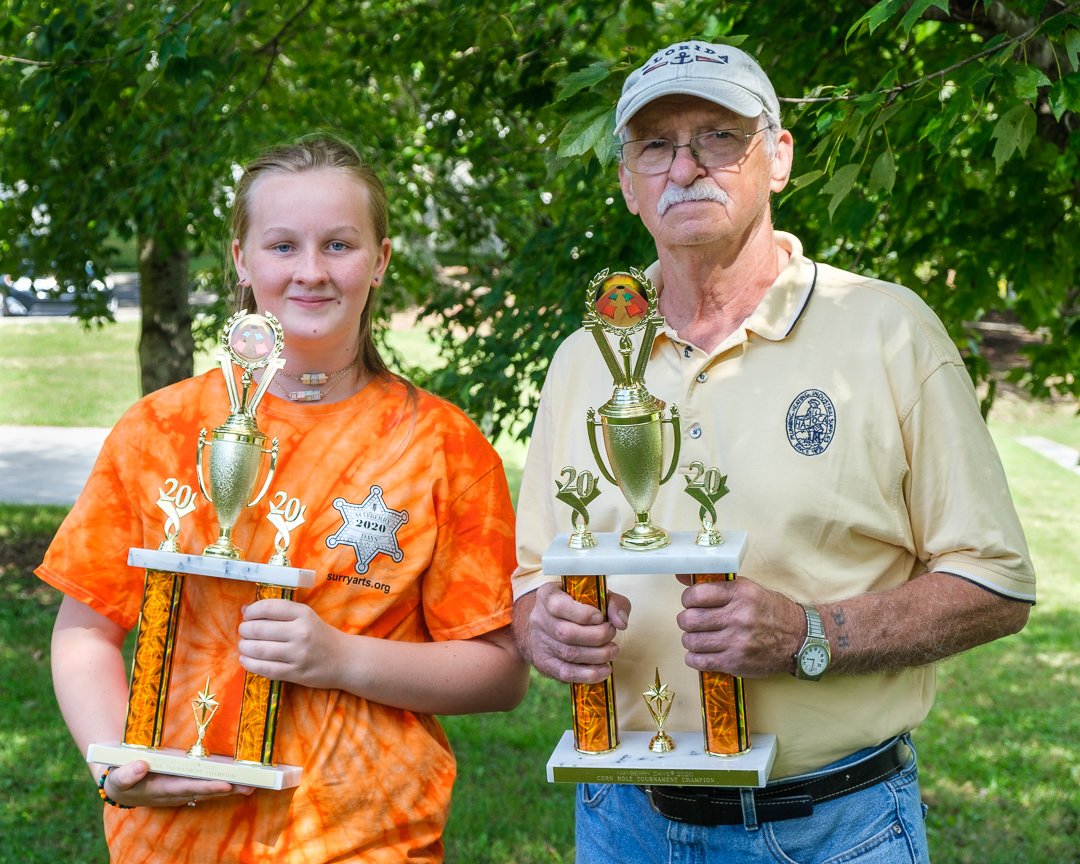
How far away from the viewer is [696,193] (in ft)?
7.34

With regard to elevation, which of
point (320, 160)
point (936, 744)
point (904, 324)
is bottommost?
point (936, 744)

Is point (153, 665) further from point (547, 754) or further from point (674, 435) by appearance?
point (547, 754)

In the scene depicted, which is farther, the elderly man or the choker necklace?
the choker necklace

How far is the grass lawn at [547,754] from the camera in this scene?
5023 millimetres

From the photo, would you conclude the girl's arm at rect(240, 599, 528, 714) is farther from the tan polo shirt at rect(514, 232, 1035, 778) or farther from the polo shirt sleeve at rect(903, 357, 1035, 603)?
the polo shirt sleeve at rect(903, 357, 1035, 603)

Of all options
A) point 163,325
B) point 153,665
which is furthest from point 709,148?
point 163,325

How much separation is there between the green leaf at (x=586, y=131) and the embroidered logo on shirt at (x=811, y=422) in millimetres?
771

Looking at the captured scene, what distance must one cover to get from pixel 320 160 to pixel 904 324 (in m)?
1.14

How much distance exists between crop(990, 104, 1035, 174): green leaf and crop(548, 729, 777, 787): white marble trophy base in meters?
1.31

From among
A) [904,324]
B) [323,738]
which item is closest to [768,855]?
[323,738]

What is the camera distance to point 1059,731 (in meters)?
6.35

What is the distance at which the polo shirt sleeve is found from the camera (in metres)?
2.09

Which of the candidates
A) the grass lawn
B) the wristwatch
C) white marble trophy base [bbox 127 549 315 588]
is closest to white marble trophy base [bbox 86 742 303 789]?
white marble trophy base [bbox 127 549 315 588]

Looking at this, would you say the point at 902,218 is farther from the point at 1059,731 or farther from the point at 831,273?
the point at 1059,731
